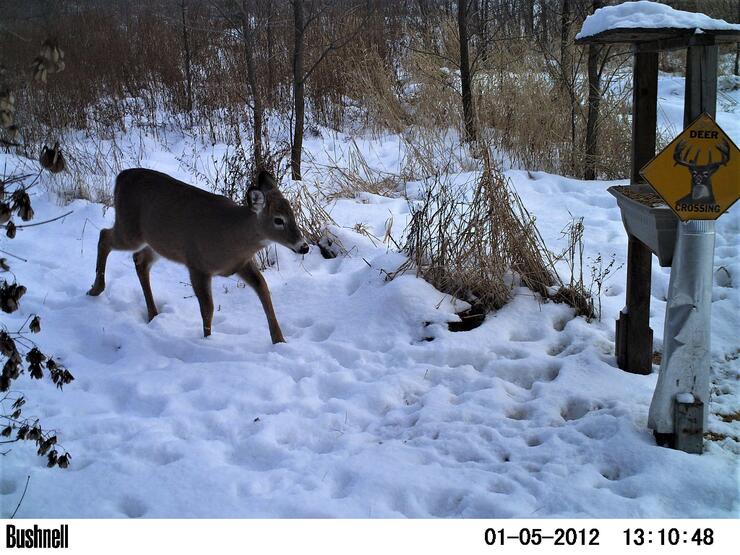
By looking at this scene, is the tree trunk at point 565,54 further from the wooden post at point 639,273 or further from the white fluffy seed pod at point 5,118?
the white fluffy seed pod at point 5,118

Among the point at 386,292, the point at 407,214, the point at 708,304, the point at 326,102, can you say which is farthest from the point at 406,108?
the point at 708,304

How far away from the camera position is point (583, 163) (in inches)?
340

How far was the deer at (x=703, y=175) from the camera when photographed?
3137mm

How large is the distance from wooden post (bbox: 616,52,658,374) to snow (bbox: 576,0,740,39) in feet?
1.74

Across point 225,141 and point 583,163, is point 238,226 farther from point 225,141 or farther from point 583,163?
point 225,141

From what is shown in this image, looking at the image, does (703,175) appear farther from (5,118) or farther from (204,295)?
(204,295)

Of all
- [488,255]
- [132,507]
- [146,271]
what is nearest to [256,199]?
[146,271]

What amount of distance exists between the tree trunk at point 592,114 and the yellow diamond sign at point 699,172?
530 cm

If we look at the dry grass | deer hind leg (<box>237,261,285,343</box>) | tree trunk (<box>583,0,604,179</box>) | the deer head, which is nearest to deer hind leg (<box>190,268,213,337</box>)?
deer hind leg (<box>237,261,285,343</box>)

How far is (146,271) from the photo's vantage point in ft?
18.0

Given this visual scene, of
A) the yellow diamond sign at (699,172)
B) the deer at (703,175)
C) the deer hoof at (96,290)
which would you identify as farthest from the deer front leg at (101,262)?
the deer at (703,175)

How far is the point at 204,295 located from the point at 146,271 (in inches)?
29.8
